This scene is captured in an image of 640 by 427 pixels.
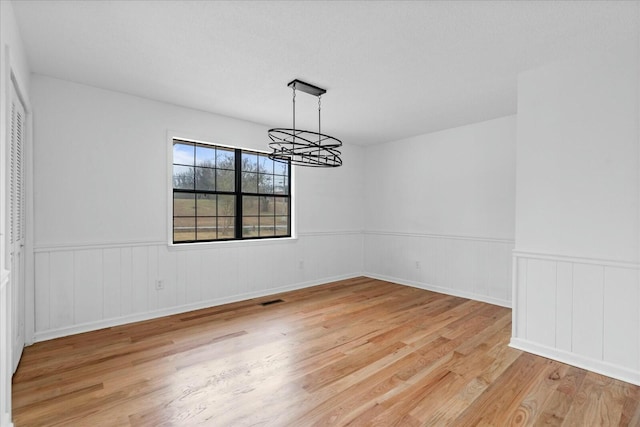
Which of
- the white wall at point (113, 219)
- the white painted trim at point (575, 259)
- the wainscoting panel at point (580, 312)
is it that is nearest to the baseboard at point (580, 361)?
the wainscoting panel at point (580, 312)

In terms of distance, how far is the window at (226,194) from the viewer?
13.1ft

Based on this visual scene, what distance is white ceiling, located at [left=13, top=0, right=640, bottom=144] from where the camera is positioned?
2.00 meters

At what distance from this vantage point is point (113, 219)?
3377 mm

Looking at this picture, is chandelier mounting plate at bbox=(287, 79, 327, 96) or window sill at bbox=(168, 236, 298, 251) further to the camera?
window sill at bbox=(168, 236, 298, 251)

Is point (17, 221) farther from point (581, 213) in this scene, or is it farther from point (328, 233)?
point (581, 213)

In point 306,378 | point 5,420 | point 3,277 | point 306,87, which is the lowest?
point 306,378

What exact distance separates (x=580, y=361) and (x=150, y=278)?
4202 millimetres

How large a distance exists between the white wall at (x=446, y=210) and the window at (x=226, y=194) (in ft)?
5.93

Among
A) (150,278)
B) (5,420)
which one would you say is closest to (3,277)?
(5,420)

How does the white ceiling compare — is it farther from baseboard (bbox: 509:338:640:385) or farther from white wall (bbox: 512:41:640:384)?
baseboard (bbox: 509:338:640:385)

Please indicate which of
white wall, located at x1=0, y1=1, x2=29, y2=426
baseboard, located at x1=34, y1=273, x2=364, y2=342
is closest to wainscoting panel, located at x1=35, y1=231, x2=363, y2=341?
baseboard, located at x1=34, y1=273, x2=364, y2=342

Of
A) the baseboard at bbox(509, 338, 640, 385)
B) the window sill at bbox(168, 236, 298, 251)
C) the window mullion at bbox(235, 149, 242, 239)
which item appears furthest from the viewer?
the window mullion at bbox(235, 149, 242, 239)

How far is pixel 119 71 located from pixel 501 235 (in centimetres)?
477

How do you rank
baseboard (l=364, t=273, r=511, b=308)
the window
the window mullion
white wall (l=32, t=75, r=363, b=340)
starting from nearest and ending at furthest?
1. white wall (l=32, t=75, r=363, b=340)
2. the window
3. baseboard (l=364, t=273, r=511, b=308)
4. the window mullion
